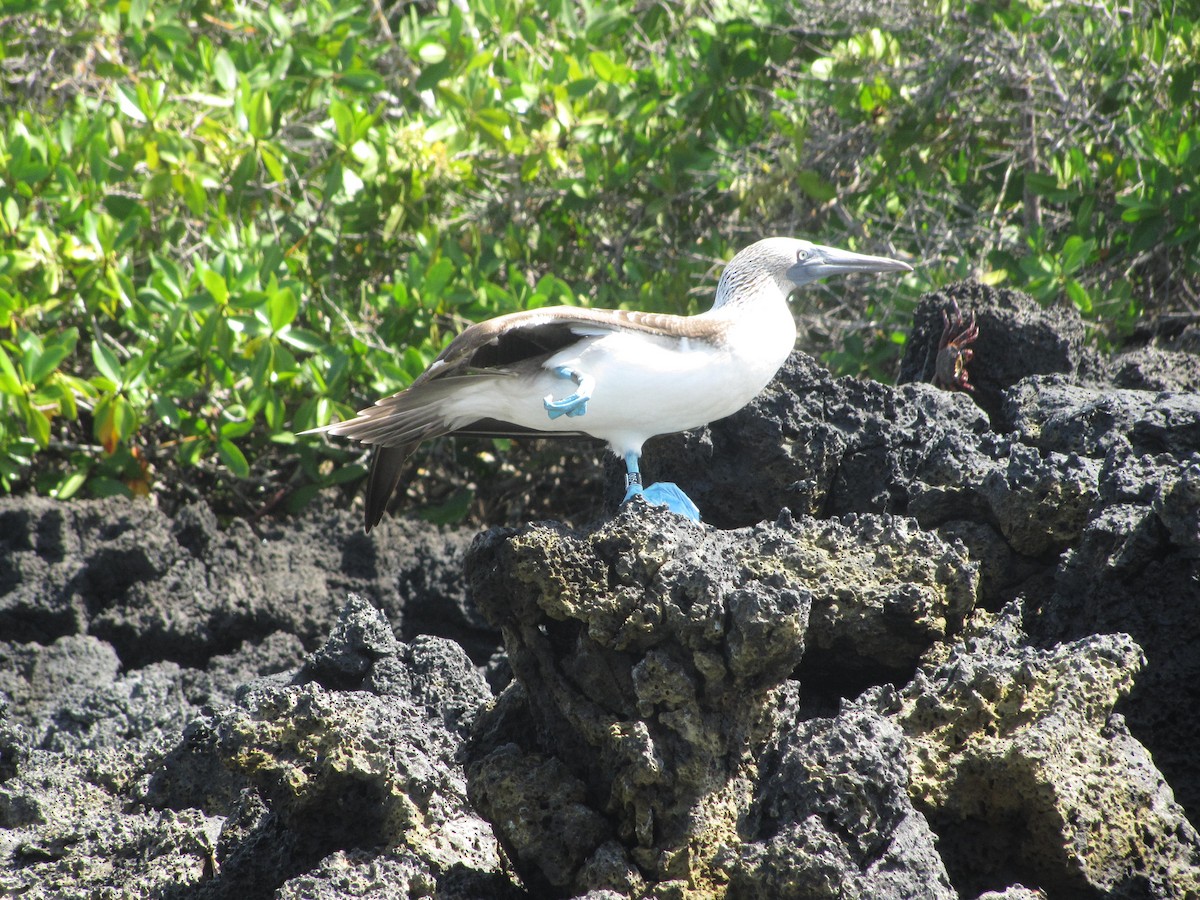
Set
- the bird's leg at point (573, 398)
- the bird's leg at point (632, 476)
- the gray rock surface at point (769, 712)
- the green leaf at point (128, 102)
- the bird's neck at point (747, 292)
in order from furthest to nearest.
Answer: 1. the green leaf at point (128, 102)
2. the bird's neck at point (747, 292)
3. the bird's leg at point (632, 476)
4. the bird's leg at point (573, 398)
5. the gray rock surface at point (769, 712)

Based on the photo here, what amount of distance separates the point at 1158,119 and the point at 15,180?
5.73 meters

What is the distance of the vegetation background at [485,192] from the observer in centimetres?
630

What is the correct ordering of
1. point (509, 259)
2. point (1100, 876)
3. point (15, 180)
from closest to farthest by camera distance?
1. point (1100, 876)
2. point (15, 180)
3. point (509, 259)

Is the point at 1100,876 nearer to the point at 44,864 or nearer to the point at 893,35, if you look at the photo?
the point at 44,864

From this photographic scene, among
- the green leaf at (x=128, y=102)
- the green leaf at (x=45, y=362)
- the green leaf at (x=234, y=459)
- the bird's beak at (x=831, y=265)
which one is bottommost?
the bird's beak at (x=831, y=265)

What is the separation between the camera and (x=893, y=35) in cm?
703

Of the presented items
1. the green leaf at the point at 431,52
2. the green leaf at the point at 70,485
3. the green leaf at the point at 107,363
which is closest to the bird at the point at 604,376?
the green leaf at the point at 107,363

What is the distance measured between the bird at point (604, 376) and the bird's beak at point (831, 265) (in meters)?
0.21

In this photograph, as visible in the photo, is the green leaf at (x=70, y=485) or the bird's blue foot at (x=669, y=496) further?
the green leaf at (x=70, y=485)

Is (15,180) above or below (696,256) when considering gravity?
above

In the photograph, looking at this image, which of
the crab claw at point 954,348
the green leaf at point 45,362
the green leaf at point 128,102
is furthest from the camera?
the green leaf at point 128,102

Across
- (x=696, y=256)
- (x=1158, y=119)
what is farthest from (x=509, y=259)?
(x=1158, y=119)

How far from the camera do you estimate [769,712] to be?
10.5 ft

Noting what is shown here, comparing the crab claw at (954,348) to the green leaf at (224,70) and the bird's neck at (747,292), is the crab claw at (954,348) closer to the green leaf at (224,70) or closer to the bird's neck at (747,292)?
the bird's neck at (747,292)
